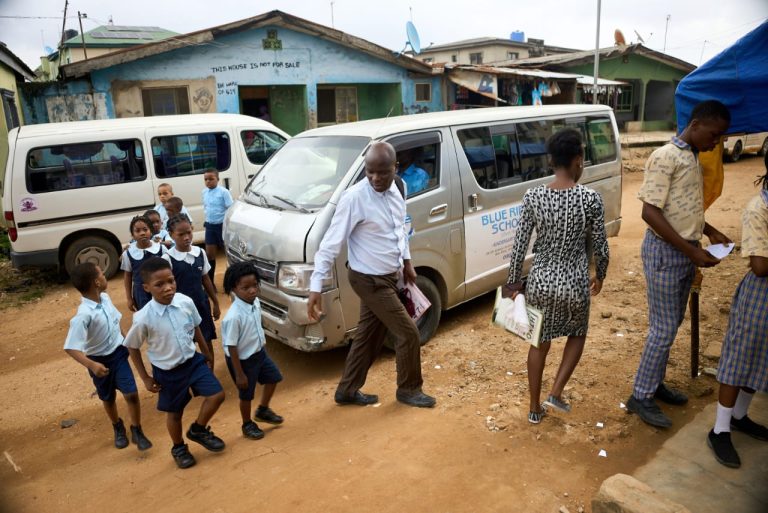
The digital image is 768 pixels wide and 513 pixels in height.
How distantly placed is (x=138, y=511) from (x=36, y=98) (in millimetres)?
11797

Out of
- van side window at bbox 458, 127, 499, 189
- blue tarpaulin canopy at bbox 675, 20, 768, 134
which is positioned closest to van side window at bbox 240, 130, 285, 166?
van side window at bbox 458, 127, 499, 189

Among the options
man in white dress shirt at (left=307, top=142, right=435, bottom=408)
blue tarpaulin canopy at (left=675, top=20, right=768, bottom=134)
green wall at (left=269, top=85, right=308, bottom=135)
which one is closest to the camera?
man in white dress shirt at (left=307, top=142, right=435, bottom=408)

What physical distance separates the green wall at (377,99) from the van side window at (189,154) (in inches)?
370

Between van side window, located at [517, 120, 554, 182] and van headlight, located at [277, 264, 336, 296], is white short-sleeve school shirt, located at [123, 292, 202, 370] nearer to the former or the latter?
van headlight, located at [277, 264, 336, 296]

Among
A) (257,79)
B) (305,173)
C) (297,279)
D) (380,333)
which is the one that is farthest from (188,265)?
(257,79)

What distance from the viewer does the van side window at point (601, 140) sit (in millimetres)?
6020

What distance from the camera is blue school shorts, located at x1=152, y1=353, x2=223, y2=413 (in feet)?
10.3

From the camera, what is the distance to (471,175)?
474 cm

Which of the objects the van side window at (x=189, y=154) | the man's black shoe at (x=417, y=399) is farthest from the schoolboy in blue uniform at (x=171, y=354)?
the van side window at (x=189, y=154)

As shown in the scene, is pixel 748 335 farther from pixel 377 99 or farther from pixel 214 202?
pixel 377 99

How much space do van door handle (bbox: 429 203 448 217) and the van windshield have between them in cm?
78

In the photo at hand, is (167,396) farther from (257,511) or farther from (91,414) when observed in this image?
(91,414)

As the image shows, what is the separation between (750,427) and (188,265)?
3.83m

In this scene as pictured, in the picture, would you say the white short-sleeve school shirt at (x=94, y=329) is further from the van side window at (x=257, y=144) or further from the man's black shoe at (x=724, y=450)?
the van side window at (x=257, y=144)
